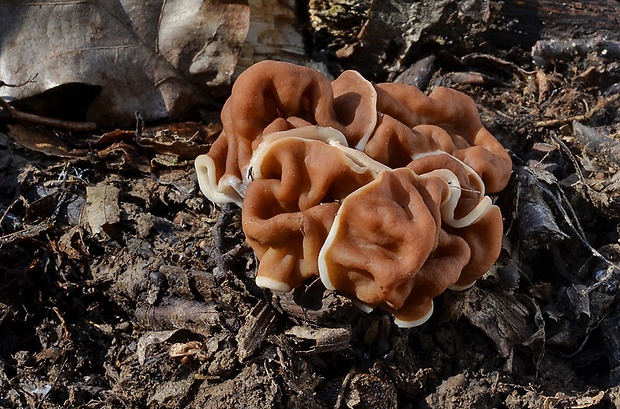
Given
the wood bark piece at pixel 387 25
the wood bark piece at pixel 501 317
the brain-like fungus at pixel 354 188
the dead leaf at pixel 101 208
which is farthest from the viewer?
the wood bark piece at pixel 387 25

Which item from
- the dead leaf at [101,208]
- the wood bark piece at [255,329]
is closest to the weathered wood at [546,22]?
the wood bark piece at [255,329]

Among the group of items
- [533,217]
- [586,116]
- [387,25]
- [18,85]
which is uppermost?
[387,25]

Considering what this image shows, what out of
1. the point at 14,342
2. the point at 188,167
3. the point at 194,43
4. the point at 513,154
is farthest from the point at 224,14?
the point at 14,342

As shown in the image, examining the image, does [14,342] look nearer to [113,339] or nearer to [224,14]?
[113,339]

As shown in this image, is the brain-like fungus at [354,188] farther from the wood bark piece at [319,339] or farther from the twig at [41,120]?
the twig at [41,120]

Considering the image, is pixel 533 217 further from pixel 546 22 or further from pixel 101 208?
pixel 101 208

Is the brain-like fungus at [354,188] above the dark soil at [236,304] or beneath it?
above

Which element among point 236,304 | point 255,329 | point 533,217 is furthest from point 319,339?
point 533,217
